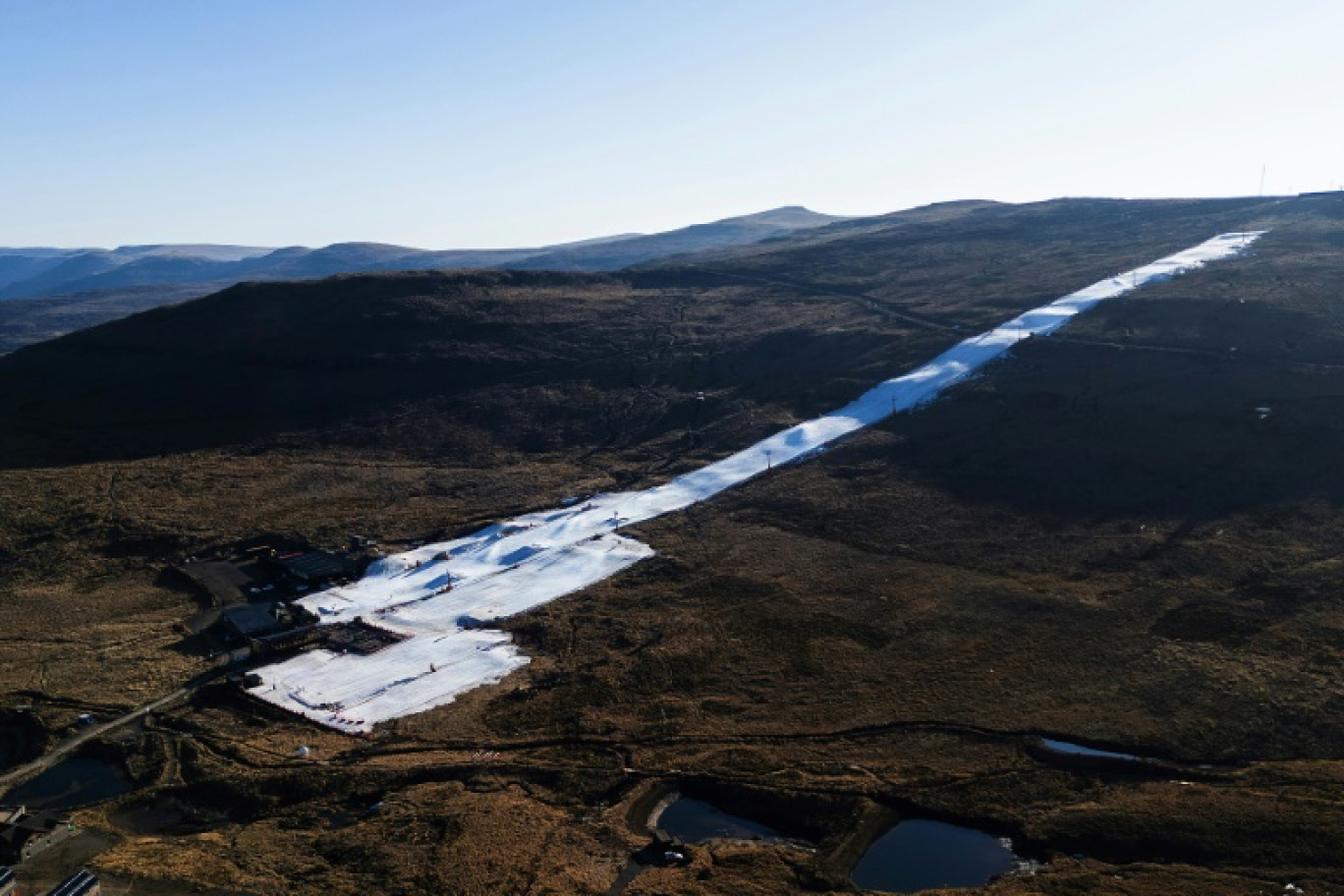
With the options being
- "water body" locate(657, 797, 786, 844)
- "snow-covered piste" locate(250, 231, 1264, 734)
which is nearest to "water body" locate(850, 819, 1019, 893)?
"water body" locate(657, 797, 786, 844)

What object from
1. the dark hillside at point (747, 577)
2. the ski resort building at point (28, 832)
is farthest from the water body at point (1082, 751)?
the ski resort building at point (28, 832)

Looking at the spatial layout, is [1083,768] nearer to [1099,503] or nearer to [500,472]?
[1099,503]

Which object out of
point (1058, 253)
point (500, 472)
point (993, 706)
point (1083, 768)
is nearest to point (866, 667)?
point (993, 706)

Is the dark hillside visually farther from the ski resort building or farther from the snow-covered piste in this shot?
the snow-covered piste

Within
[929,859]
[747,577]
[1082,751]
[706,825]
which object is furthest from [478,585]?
[1082,751]

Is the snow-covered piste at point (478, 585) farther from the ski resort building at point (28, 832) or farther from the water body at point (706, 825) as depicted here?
the water body at point (706, 825)
